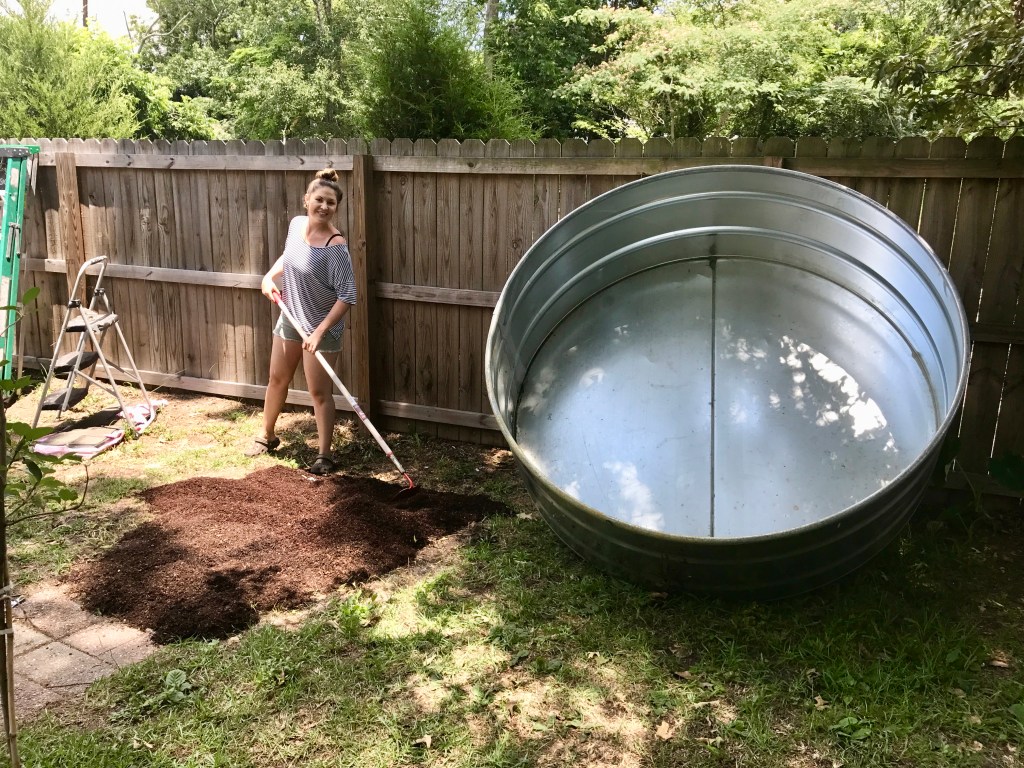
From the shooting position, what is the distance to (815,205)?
396 cm

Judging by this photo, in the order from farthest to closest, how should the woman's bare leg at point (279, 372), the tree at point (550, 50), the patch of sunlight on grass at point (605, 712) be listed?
the tree at point (550, 50), the woman's bare leg at point (279, 372), the patch of sunlight on grass at point (605, 712)

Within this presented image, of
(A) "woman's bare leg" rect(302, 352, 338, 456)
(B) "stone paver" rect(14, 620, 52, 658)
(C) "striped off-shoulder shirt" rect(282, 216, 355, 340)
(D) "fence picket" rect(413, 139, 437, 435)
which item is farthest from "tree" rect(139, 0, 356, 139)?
(B) "stone paver" rect(14, 620, 52, 658)

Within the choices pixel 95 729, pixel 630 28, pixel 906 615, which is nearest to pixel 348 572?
pixel 95 729

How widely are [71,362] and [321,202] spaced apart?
222 centimetres

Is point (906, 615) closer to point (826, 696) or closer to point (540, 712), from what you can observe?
point (826, 696)

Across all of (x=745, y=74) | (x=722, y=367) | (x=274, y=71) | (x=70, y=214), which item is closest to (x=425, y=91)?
(x=70, y=214)

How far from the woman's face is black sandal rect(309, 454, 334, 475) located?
57.0 inches

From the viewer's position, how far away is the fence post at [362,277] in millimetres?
5285

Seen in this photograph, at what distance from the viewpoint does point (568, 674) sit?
285cm

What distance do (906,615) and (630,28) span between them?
1625 cm

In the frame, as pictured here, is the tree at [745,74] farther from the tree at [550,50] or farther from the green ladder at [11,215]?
the green ladder at [11,215]

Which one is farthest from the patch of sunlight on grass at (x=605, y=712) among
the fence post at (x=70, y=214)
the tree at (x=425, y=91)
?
the fence post at (x=70, y=214)

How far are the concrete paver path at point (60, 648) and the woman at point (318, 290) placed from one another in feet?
5.80

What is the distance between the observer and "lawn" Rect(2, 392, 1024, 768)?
2469mm
